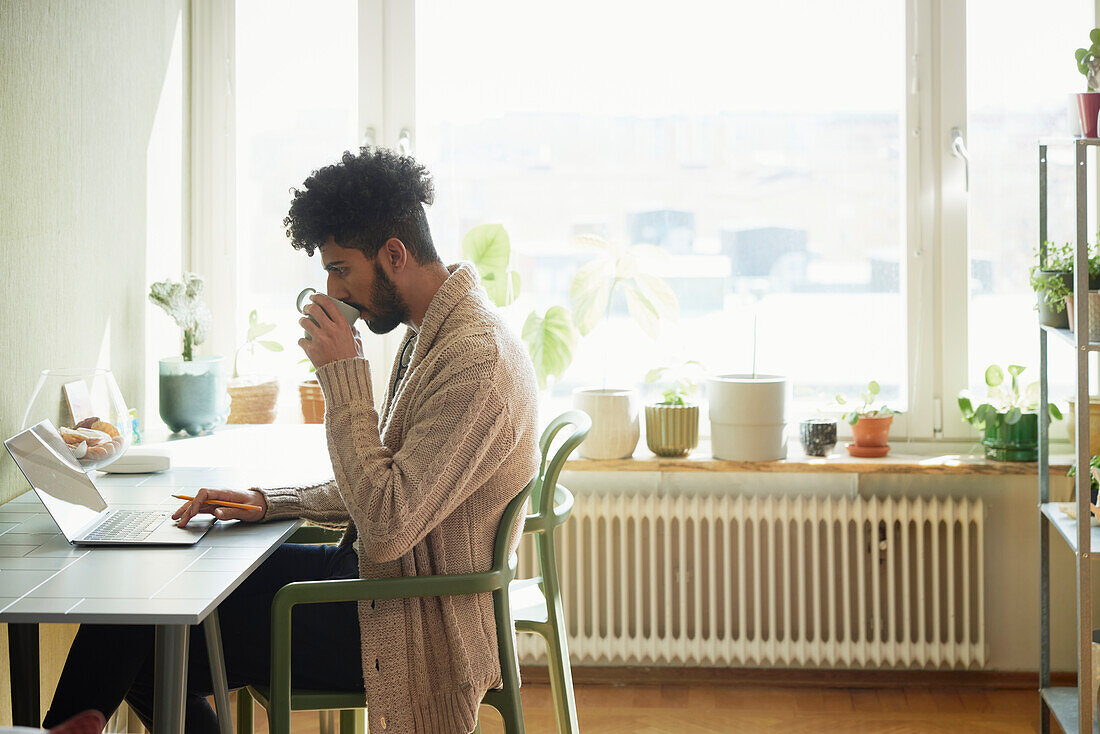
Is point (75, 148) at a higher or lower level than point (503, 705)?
higher

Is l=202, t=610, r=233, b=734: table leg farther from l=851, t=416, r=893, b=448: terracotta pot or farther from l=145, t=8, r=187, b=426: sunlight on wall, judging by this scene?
l=851, t=416, r=893, b=448: terracotta pot

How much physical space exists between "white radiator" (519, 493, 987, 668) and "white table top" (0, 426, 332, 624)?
3.76 ft

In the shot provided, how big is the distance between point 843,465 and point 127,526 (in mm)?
1925

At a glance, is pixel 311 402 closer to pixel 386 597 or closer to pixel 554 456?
pixel 554 456

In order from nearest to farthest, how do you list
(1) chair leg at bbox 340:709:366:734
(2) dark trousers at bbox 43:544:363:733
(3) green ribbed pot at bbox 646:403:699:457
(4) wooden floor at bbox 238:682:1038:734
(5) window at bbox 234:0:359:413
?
(2) dark trousers at bbox 43:544:363:733 → (1) chair leg at bbox 340:709:366:734 → (4) wooden floor at bbox 238:682:1038:734 → (3) green ribbed pot at bbox 646:403:699:457 → (5) window at bbox 234:0:359:413

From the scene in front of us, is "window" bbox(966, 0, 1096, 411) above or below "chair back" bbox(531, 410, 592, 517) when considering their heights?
above

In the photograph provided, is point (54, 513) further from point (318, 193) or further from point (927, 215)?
point (927, 215)

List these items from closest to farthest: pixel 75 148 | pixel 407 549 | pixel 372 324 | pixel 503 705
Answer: pixel 407 549 < pixel 503 705 < pixel 372 324 < pixel 75 148

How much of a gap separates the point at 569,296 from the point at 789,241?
0.69m

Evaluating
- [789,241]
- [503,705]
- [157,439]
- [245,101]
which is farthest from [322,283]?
[503,705]

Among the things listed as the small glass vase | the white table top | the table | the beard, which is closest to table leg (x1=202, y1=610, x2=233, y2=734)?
the table

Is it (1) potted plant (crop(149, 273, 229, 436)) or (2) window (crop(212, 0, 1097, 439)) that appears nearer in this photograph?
(1) potted plant (crop(149, 273, 229, 436))

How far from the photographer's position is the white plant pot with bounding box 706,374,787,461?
9.50ft

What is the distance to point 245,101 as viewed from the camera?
3.22 meters
